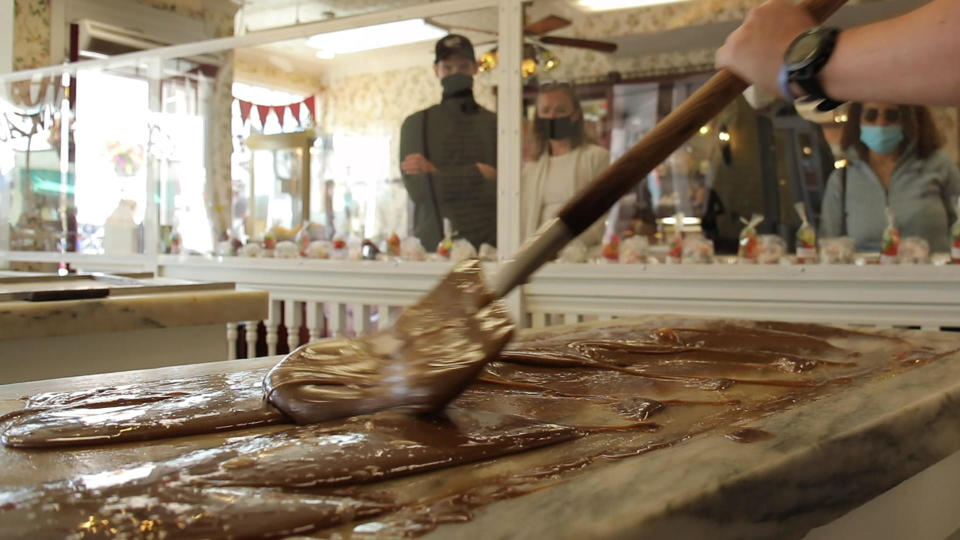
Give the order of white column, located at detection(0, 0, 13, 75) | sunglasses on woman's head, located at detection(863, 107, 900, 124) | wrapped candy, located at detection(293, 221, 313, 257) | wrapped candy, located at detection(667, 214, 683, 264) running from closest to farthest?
sunglasses on woman's head, located at detection(863, 107, 900, 124) < wrapped candy, located at detection(667, 214, 683, 264) < wrapped candy, located at detection(293, 221, 313, 257) < white column, located at detection(0, 0, 13, 75)

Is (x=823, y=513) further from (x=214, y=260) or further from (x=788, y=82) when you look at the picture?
(x=214, y=260)

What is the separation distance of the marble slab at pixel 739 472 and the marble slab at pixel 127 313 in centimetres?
39

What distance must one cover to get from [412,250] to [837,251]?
1511 millimetres

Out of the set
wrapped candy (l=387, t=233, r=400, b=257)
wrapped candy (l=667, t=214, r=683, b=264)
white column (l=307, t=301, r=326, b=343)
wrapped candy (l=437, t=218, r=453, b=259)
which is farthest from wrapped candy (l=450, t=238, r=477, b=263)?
wrapped candy (l=667, t=214, r=683, b=264)

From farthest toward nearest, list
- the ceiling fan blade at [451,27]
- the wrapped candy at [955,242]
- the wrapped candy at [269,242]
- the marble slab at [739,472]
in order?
the wrapped candy at [269,242]
the ceiling fan blade at [451,27]
the wrapped candy at [955,242]
the marble slab at [739,472]

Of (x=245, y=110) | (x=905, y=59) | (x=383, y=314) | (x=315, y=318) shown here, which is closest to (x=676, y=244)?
(x=383, y=314)

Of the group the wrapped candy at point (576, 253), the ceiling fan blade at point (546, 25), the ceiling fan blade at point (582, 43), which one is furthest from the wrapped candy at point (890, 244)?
the ceiling fan blade at point (546, 25)

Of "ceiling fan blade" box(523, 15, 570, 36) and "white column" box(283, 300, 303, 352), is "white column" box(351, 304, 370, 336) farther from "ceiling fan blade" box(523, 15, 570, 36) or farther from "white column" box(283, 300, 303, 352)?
"ceiling fan blade" box(523, 15, 570, 36)

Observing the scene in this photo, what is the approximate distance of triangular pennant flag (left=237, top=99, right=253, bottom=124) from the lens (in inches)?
142

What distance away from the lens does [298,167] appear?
3.48 m

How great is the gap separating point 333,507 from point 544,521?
0.15m

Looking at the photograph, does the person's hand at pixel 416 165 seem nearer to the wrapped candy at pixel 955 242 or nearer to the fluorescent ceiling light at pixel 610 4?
the fluorescent ceiling light at pixel 610 4

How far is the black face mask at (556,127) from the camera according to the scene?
9.23 feet

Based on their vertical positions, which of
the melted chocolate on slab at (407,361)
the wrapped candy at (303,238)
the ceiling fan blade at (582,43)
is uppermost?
the ceiling fan blade at (582,43)
